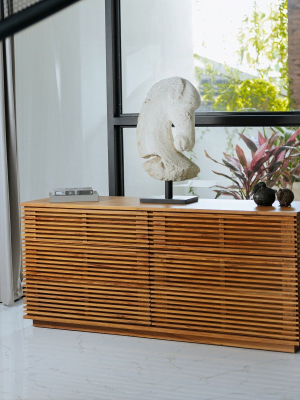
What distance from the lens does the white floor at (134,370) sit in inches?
100

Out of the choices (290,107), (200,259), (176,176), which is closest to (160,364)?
(200,259)

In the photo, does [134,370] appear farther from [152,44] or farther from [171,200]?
[152,44]

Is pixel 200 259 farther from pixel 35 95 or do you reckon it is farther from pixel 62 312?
pixel 35 95

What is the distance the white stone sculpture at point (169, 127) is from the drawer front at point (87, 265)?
0.35 metres

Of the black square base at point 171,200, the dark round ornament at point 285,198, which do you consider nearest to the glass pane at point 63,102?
the black square base at point 171,200

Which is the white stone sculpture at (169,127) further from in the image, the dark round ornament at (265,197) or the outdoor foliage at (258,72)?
the outdoor foliage at (258,72)

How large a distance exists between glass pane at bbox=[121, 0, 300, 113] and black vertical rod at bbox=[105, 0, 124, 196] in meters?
0.07

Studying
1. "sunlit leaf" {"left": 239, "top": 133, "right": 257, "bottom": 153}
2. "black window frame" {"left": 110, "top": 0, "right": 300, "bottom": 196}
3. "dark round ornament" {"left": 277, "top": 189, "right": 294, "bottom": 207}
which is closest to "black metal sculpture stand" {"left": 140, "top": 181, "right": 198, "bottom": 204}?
"dark round ornament" {"left": 277, "top": 189, "right": 294, "bottom": 207}

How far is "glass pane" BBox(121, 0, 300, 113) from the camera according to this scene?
3785 mm

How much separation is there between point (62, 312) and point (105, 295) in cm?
32

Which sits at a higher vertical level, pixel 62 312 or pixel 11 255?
pixel 11 255

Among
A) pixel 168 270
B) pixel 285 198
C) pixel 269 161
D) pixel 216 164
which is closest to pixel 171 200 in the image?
pixel 168 270

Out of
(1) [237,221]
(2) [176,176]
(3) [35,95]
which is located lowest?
(1) [237,221]

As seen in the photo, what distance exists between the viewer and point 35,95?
14.3 ft
